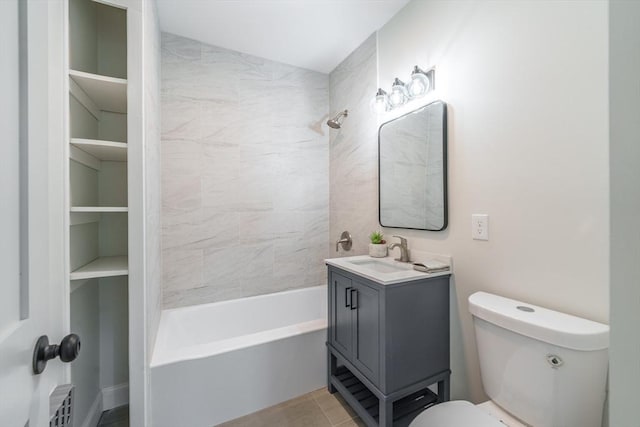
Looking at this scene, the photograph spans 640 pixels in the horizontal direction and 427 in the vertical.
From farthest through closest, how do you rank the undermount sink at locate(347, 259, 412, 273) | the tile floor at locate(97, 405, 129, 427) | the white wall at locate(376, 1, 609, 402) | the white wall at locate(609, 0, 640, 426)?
the undermount sink at locate(347, 259, 412, 273) < the tile floor at locate(97, 405, 129, 427) < the white wall at locate(376, 1, 609, 402) < the white wall at locate(609, 0, 640, 426)

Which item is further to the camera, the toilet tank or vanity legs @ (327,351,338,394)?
vanity legs @ (327,351,338,394)

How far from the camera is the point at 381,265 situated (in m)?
1.80

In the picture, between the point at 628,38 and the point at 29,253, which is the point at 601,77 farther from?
the point at 29,253

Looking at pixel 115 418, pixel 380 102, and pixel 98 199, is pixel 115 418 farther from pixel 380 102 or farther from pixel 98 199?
pixel 380 102

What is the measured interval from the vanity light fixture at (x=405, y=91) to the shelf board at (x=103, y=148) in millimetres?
1578

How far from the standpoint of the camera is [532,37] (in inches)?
43.8

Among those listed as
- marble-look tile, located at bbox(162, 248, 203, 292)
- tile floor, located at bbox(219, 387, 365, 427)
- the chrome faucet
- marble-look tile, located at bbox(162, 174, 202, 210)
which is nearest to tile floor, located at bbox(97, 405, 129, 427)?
tile floor, located at bbox(219, 387, 365, 427)

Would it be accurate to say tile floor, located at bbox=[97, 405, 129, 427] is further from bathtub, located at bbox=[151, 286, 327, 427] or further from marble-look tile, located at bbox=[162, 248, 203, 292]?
marble-look tile, located at bbox=[162, 248, 203, 292]

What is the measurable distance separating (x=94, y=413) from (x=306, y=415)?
3.98ft

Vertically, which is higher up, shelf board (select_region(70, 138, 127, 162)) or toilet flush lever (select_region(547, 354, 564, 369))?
shelf board (select_region(70, 138, 127, 162))

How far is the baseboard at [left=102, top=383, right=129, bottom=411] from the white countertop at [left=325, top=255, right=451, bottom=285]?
1532 mm

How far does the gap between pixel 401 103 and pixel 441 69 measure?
1.01 ft

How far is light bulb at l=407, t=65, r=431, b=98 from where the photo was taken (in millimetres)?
1568

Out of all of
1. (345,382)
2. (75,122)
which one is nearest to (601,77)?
(345,382)
